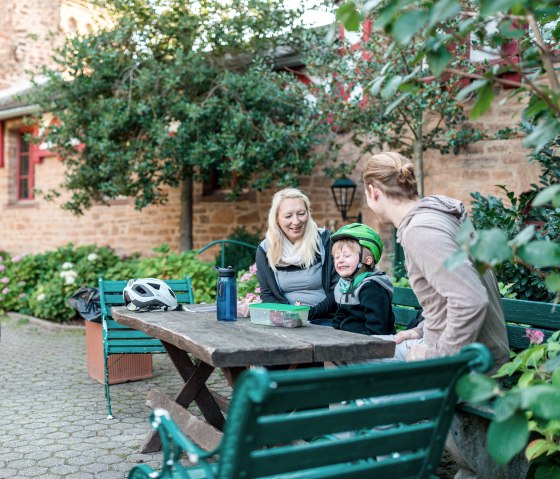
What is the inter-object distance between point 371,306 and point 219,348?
988 mm

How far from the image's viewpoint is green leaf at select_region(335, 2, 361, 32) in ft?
6.61

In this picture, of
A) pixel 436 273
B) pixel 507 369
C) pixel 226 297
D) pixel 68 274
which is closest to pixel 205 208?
pixel 68 274

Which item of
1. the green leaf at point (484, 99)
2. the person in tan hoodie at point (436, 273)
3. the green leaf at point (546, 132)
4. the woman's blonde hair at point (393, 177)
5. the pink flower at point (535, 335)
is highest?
the green leaf at point (484, 99)

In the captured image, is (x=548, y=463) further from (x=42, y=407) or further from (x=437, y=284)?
(x=42, y=407)

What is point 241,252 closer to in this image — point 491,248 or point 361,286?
point 361,286

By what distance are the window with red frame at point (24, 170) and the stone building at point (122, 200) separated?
24mm

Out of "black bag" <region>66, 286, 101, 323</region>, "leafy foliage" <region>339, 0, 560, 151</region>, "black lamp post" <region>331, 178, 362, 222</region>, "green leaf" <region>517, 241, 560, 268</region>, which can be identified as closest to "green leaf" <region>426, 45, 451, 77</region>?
"leafy foliage" <region>339, 0, 560, 151</region>

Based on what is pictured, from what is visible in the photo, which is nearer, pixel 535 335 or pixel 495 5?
pixel 495 5

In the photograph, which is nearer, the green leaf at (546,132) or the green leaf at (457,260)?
the green leaf at (457,260)

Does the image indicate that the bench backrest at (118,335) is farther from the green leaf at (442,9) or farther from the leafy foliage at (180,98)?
the leafy foliage at (180,98)

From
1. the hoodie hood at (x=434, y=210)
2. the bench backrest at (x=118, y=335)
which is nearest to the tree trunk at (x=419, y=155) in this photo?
the bench backrest at (x=118, y=335)

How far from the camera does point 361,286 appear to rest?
11.0 ft

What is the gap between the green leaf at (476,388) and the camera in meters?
1.79

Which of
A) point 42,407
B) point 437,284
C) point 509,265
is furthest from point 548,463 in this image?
point 42,407
